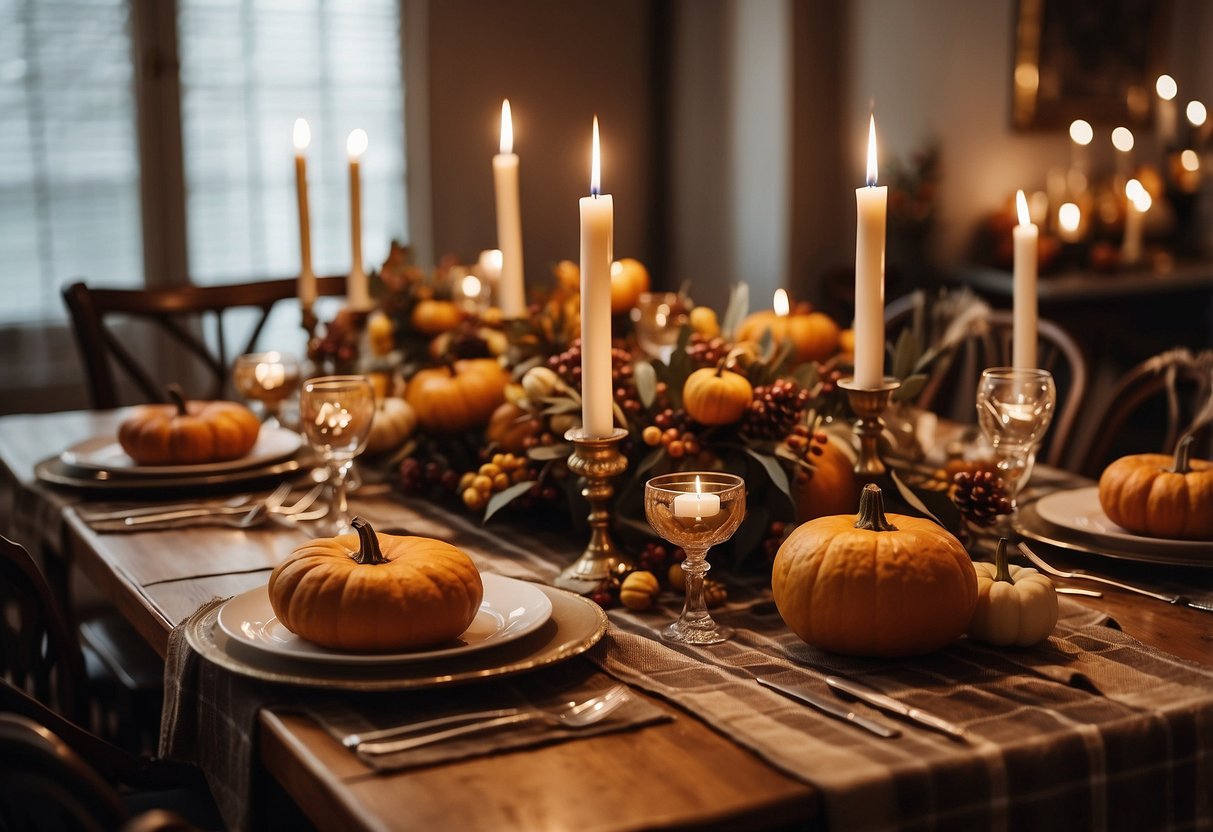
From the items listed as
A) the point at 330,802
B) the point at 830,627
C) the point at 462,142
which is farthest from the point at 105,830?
the point at 462,142

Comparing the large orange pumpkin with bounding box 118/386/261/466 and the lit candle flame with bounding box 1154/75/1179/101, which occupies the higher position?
the lit candle flame with bounding box 1154/75/1179/101

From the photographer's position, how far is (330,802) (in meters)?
0.85

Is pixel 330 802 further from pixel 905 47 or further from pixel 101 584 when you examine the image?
pixel 905 47

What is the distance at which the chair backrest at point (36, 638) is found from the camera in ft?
4.38

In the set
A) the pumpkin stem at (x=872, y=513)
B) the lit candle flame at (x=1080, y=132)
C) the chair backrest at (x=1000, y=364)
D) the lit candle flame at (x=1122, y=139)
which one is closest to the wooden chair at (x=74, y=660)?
the pumpkin stem at (x=872, y=513)

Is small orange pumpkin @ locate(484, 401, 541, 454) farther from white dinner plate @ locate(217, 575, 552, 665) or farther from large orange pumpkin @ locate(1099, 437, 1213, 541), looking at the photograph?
large orange pumpkin @ locate(1099, 437, 1213, 541)

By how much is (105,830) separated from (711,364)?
80cm

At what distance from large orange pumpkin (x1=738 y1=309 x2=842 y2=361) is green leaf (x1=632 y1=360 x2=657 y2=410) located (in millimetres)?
397

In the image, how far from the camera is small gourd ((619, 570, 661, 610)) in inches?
47.5

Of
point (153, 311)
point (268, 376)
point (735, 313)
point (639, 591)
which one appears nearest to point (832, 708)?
point (639, 591)

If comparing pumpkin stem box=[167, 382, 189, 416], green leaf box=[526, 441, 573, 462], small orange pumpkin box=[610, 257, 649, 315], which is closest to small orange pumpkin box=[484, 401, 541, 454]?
green leaf box=[526, 441, 573, 462]

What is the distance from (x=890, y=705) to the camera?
0.95m

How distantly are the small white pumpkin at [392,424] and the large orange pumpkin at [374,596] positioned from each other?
747 millimetres

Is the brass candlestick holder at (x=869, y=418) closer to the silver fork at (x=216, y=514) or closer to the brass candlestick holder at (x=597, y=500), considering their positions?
the brass candlestick holder at (x=597, y=500)
